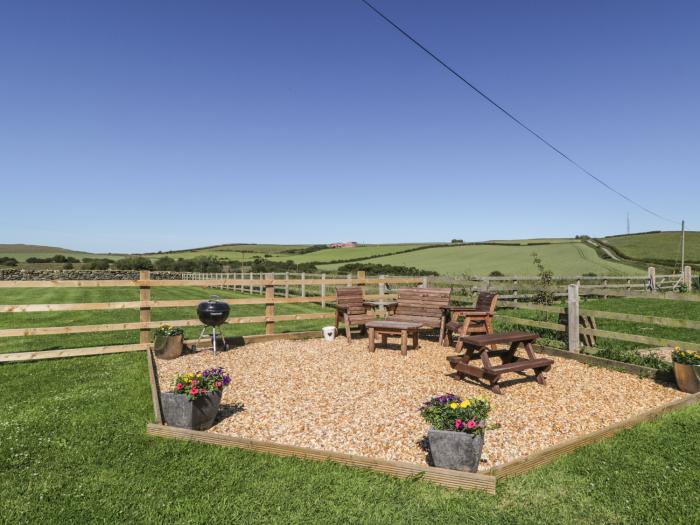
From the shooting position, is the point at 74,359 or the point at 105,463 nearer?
the point at 105,463

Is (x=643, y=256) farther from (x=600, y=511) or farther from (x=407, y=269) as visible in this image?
(x=600, y=511)

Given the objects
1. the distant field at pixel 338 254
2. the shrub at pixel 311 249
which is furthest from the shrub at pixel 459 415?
the shrub at pixel 311 249

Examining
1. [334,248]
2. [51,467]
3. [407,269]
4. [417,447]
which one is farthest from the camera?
[334,248]

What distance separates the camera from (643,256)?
38625mm

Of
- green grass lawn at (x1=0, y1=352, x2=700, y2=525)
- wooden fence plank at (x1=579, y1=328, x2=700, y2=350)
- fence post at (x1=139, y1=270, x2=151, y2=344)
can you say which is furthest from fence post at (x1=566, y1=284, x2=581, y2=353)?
fence post at (x1=139, y1=270, x2=151, y2=344)

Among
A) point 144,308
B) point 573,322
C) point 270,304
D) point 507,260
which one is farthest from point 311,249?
point 573,322

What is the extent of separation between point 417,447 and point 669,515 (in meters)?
1.81

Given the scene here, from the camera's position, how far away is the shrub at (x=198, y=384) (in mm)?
4027

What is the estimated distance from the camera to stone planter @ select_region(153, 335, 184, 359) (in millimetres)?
7254

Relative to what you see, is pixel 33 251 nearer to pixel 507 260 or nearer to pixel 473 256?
pixel 473 256

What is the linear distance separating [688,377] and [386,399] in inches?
150

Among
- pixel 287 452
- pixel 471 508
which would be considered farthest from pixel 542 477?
pixel 287 452

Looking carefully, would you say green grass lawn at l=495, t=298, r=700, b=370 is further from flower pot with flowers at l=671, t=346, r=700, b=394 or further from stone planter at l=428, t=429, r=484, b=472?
stone planter at l=428, t=429, r=484, b=472

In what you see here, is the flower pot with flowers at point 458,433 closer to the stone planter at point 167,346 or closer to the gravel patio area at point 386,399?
the gravel patio area at point 386,399
